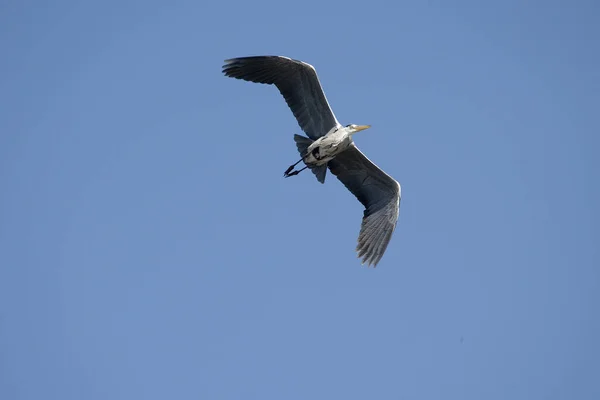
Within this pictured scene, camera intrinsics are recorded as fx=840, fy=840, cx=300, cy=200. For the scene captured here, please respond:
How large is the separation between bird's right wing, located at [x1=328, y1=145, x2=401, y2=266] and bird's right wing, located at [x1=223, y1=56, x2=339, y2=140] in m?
1.10

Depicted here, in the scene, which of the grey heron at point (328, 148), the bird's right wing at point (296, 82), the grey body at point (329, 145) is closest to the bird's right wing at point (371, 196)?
the grey heron at point (328, 148)

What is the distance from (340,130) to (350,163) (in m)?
1.27

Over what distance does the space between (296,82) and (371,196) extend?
368 cm

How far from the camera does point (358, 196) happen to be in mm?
21469

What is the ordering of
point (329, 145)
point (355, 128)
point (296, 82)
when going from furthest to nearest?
point (355, 128), point (329, 145), point (296, 82)

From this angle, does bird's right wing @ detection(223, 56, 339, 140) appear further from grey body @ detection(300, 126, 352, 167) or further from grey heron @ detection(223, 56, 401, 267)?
grey body @ detection(300, 126, 352, 167)

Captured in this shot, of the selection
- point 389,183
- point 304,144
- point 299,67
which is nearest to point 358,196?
point 389,183

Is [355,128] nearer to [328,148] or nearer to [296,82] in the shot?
[328,148]

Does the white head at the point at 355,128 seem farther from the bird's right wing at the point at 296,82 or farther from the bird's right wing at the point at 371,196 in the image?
the bird's right wing at the point at 371,196

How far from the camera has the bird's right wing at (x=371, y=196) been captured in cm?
2088

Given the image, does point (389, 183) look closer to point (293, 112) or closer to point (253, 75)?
point (293, 112)

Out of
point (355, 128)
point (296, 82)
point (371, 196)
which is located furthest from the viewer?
point (371, 196)

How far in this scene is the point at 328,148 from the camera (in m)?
20.0

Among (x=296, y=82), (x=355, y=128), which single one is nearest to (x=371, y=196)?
(x=355, y=128)
